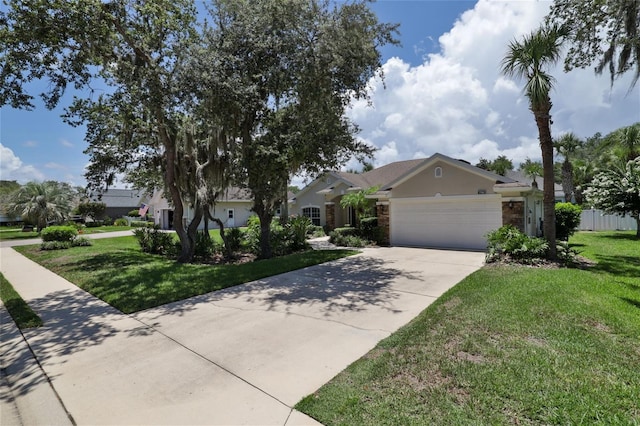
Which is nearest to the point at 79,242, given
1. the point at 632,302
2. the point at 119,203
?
the point at 632,302

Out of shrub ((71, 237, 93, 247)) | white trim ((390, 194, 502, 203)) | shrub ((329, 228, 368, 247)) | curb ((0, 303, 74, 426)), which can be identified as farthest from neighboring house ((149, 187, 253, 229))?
curb ((0, 303, 74, 426))

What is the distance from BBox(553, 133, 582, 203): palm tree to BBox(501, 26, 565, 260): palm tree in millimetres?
17016

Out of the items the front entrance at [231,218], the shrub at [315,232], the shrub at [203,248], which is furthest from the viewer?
the front entrance at [231,218]

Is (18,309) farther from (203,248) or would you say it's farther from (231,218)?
(231,218)

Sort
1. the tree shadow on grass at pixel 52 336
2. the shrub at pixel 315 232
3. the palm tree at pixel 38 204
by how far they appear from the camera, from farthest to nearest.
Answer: the palm tree at pixel 38 204, the shrub at pixel 315 232, the tree shadow on grass at pixel 52 336

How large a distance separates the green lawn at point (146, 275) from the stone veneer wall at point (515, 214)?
6.08 metres

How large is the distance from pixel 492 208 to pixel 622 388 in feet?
35.2

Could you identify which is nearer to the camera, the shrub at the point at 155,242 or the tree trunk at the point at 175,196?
the tree trunk at the point at 175,196

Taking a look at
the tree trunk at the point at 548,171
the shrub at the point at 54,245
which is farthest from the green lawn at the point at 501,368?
the shrub at the point at 54,245

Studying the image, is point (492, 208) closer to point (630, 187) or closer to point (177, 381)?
point (630, 187)

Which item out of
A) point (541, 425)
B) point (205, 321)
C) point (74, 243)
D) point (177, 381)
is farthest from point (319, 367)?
point (74, 243)

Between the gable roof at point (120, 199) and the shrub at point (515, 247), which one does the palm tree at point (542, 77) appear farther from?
the gable roof at point (120, 199)

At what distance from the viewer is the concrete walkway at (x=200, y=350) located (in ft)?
9.87

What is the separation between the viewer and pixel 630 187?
1267 centimetres
